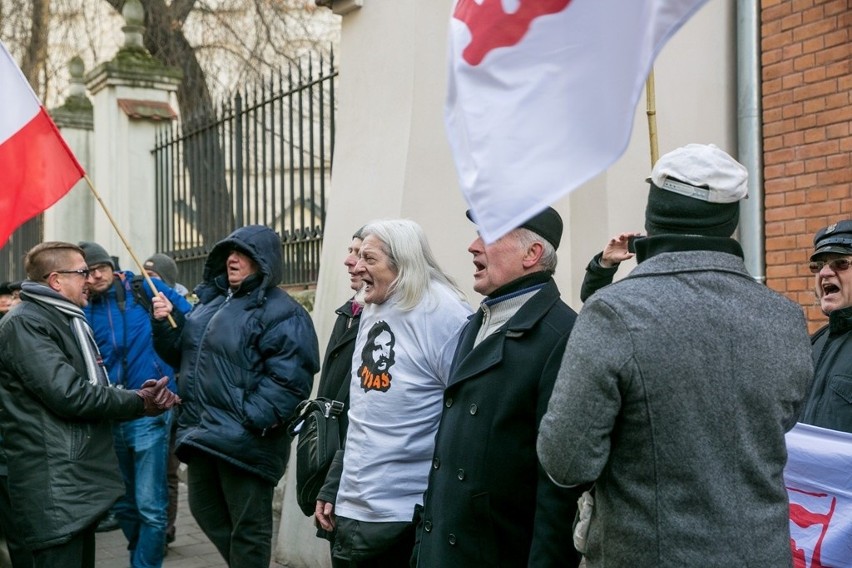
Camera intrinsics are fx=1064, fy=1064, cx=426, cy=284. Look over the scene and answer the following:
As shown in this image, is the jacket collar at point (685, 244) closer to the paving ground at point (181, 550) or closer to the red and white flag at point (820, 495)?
the red and white flag at point (820, 495)

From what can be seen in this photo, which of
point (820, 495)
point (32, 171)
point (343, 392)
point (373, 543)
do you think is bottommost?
point (373, 543)

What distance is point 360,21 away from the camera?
6.85 metres

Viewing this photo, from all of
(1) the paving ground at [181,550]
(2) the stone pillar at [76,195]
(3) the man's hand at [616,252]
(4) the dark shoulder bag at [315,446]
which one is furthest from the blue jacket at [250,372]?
(2) the stone pillar at [76,195]

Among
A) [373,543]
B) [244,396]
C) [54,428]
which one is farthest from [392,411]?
[54,428]

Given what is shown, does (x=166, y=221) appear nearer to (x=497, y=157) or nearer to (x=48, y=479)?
(x=48, y=479)

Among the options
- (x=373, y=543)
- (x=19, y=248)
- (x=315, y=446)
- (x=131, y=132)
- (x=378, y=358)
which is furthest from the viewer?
(x=19, y=248)

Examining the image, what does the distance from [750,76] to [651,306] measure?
13.5 feet

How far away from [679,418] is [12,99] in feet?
13.6

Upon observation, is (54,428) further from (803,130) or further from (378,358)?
(803,130)

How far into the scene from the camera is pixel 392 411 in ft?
13.0

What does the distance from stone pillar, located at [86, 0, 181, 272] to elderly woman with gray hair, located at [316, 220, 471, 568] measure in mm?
7220

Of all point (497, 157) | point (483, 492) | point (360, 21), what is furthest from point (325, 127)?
point (497, 157)

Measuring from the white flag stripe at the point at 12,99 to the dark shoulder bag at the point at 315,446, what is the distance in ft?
7.19

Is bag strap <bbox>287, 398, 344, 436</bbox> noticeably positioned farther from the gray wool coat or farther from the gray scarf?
the gray wool coat
